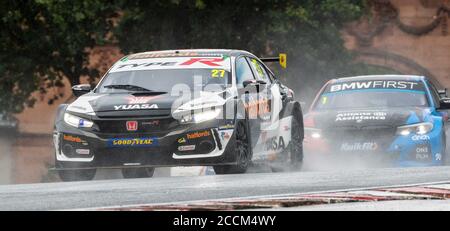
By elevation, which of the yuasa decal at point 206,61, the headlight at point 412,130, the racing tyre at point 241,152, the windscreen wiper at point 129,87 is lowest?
the headlight at point 412,130

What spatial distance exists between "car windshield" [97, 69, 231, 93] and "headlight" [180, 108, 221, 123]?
0.69 m

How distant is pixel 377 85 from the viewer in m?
17.6

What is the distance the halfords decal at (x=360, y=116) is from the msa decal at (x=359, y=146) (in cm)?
35

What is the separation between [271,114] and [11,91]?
1970 centimetres

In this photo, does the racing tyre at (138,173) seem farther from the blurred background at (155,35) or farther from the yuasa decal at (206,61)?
the blurred background at (155,35)

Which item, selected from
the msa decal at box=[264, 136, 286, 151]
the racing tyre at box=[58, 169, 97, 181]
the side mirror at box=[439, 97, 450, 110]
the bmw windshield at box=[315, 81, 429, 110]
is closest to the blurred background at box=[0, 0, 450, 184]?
the bmw windshield at box=[315, 81, 429, 110]

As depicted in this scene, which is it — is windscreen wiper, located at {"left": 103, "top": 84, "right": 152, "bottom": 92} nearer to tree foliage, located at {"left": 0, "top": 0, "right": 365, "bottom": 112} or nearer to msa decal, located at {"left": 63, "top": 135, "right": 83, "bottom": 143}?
msa decal, located at {"left": 63, "top": 135, "right": 83, "bottom": 143}

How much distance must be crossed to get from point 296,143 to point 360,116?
109 cm

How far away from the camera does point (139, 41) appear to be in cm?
3184

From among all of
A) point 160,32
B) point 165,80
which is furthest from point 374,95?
point 160,32

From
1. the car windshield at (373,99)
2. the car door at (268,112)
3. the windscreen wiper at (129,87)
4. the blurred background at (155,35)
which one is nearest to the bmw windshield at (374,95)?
the car windshield at (373,99)

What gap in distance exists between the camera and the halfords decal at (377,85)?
57.3 ft

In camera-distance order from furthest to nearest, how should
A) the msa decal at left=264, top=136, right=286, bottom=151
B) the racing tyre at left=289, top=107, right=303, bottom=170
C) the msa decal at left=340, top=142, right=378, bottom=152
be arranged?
the msa decal at left=340, top=142, right=378, bottom=152 < the racing tyre at left=289, top=107, right=303, bottom=170 < the msa decal at left=264, top=136, right=286, bottom=151

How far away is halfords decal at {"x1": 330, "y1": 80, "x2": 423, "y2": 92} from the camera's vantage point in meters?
17.5
